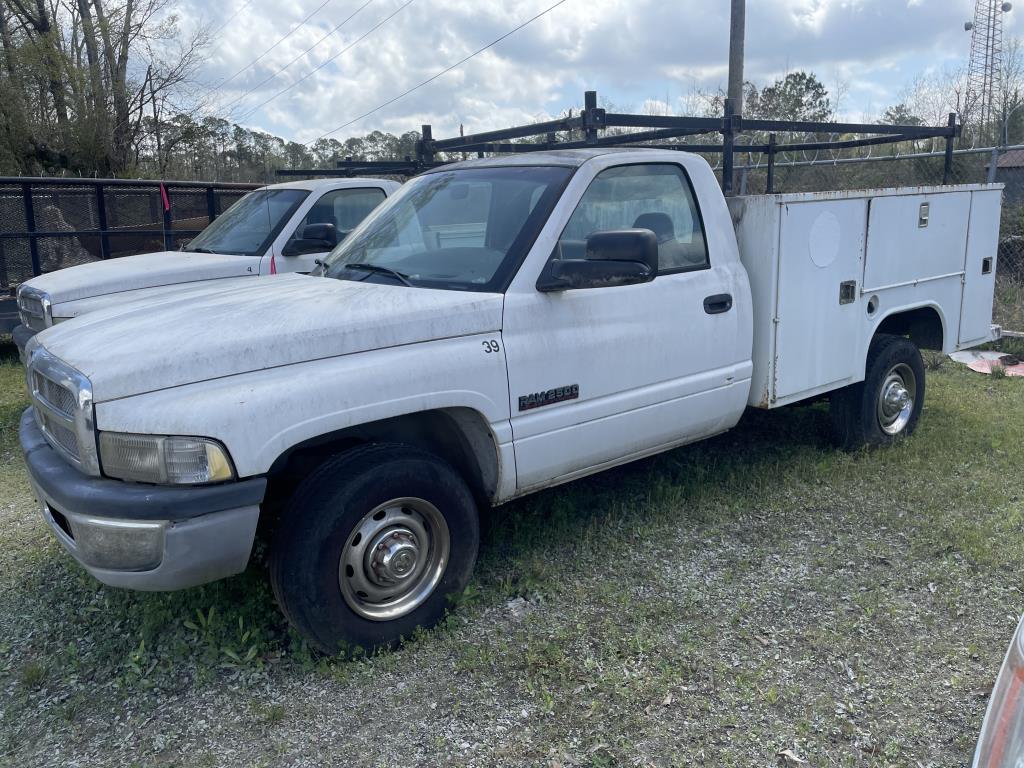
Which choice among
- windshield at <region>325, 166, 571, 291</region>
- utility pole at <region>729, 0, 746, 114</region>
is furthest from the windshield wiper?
utility pole at <region>729, 0, 746, 114</region>

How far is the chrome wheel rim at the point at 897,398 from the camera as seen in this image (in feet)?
18.8

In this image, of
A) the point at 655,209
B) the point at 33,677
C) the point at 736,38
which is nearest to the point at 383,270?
the point at 655,209

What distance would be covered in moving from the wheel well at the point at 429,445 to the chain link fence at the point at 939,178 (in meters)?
7.84

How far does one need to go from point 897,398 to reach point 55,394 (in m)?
5.01

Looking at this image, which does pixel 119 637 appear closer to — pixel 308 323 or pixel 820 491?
pixel 308 323

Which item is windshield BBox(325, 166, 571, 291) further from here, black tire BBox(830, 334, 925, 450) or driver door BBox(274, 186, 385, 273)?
black tire BBox(830, 334, 925, 450)

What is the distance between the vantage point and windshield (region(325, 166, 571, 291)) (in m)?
3.84

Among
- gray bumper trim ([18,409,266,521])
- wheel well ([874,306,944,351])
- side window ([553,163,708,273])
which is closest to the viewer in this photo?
gray bumper trim ([18,409,266,521])

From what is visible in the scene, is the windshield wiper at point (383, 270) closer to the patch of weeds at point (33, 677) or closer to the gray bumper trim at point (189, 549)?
the gray bumper trim at point (189, 549)

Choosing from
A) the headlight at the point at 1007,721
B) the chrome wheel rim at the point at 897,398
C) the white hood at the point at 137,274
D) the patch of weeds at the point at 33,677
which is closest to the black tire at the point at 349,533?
the patch of weeds at the point at 33,677

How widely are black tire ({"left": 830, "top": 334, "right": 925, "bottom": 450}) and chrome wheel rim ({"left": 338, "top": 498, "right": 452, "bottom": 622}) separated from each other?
317 centimetres

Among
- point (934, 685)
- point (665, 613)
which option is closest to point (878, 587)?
point (934, 685)

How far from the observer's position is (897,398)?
5785mm

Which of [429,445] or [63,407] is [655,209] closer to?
[429,445]
